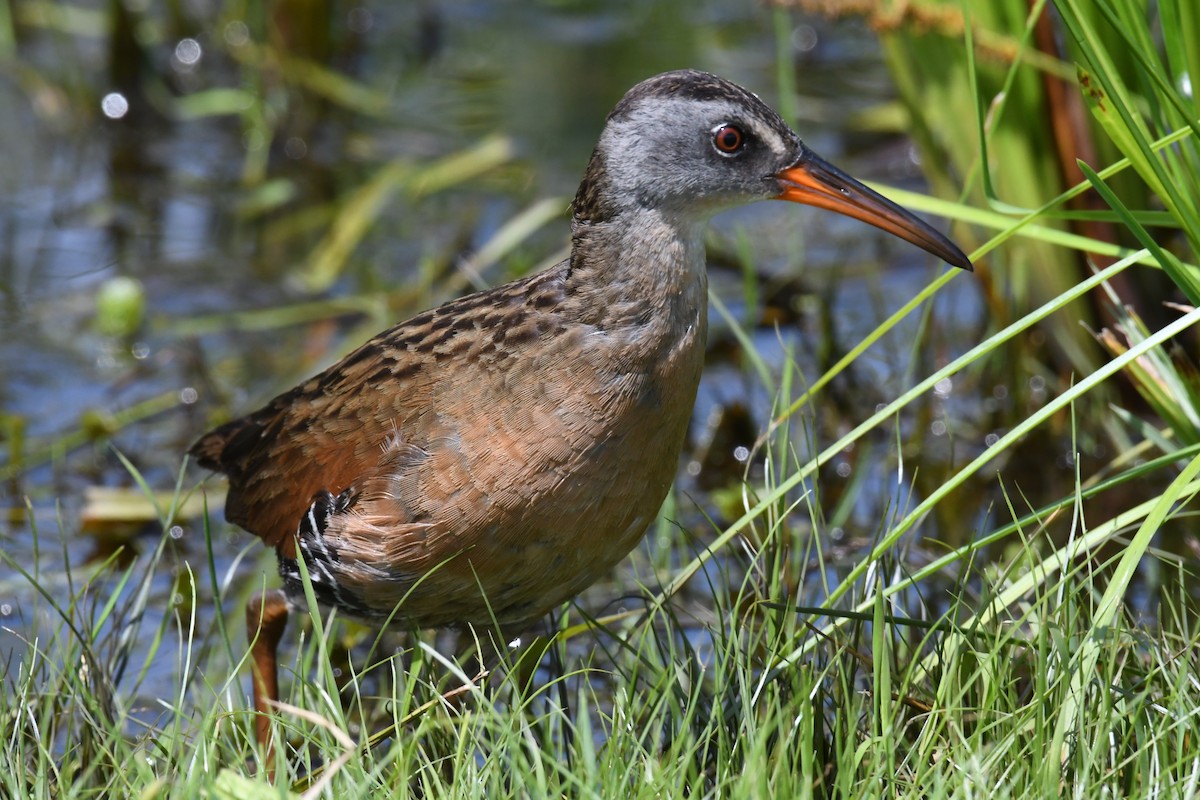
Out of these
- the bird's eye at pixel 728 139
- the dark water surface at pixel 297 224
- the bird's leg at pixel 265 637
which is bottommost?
the bird's leg at pixel 265 637

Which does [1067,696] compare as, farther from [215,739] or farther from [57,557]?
[57,557]

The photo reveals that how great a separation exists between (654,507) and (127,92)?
4.56 metres

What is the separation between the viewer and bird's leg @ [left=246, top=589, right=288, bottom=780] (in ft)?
11.8

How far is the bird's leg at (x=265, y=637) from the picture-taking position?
3590mm

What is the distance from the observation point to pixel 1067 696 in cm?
263

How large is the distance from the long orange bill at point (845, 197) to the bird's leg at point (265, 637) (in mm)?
1390

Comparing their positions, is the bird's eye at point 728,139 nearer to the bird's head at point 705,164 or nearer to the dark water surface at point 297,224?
the bird's head at point 705,164

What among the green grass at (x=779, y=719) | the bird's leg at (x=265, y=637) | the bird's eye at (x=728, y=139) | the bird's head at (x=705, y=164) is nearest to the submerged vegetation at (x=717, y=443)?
the green grass at (x=779, y=719)

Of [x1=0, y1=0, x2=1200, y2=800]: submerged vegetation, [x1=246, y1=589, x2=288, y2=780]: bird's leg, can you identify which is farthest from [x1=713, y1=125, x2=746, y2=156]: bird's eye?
[x1=246, y1=589, x2=288, y2=780]: bird's leg

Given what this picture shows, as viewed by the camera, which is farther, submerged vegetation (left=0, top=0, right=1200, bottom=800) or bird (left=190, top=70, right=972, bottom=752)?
bird (left=190, top=70, right=972, bottom=752)

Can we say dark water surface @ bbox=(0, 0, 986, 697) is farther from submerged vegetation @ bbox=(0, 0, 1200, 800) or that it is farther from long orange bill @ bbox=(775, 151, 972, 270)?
long orange bill @ bbox=(775, 151, 972, 270)

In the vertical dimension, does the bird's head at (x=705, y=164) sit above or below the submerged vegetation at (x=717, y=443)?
above

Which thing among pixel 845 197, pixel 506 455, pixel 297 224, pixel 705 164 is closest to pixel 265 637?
pixel 506 455

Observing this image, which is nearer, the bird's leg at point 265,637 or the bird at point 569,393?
the bird at point 569,393
